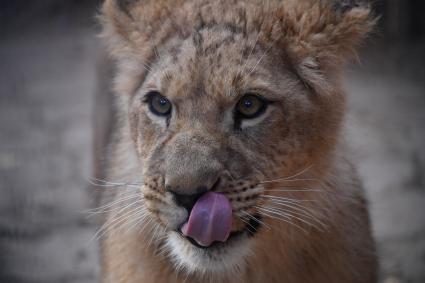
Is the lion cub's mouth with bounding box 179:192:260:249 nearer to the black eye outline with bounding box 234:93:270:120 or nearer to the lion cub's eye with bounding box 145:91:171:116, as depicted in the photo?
the black eye outline with bounding box 234:93:270:120

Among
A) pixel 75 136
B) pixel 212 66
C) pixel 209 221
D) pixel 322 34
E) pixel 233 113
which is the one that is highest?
pixel 322 34

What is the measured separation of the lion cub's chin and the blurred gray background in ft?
3.21

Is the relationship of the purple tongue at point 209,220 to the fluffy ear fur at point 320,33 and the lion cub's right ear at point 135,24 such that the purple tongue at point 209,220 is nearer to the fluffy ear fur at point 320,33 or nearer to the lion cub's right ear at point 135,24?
the fluffy ear fur at point 320,33

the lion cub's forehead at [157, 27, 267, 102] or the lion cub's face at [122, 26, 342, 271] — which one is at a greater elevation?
the lion cub's forehead at [157, 27, 267, 102]

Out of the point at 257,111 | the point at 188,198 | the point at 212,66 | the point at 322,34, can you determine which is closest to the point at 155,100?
the point at 212,66

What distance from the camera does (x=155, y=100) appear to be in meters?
2.83

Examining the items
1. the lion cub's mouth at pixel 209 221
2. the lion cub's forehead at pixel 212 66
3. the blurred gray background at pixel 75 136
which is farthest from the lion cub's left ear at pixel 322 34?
the lion cub's mouth at pixel 209 221

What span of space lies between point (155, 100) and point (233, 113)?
357 millimetres

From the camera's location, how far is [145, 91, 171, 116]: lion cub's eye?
2.77m

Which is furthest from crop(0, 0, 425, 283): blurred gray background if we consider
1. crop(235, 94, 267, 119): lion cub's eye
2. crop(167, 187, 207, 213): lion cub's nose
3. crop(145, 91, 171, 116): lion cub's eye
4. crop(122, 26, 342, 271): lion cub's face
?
crop(167, 187, 207, 213): lion cub's nose

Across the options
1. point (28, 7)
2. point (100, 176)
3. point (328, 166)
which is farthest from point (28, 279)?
point (28, 7)

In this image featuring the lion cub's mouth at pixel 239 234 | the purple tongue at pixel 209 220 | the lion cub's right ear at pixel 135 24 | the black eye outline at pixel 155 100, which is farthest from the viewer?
the lion cub's right ear at pixel 135 24

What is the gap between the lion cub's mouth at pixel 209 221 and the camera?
2393 millimetres

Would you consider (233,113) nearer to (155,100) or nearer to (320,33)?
(155,100)
